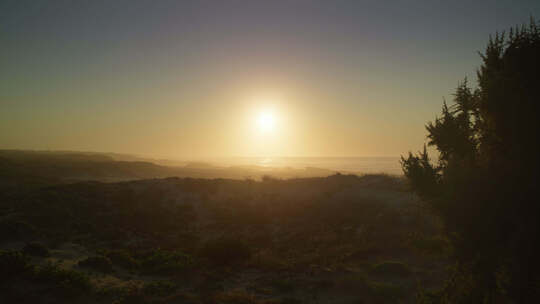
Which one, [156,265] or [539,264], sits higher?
[539,264]

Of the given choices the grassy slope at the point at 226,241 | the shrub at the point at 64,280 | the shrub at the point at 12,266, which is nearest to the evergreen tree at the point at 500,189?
the grassy slope at the point at 226,241

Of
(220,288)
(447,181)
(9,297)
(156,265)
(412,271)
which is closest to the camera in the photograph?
(447,181)

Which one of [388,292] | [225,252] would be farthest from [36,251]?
[388,292]

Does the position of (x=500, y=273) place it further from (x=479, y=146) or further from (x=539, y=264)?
(x=479, y=146)

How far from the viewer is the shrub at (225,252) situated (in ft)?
56.3

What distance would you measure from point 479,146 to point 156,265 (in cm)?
1738

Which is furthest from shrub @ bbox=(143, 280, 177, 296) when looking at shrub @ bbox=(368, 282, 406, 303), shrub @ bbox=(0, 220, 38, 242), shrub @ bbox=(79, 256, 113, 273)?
shrub @ bbox=(0, 220, 38, 242)

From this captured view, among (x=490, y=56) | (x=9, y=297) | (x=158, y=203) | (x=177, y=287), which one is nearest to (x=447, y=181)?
(x=490, y=56)

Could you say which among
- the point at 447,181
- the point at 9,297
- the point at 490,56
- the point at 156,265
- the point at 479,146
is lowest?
the point at 156,265

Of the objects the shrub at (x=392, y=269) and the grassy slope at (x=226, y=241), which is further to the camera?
the shrub at (x=392, y=269)

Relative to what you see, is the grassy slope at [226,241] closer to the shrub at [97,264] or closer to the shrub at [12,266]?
the shrub at [97,264]

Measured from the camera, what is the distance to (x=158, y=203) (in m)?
31.3

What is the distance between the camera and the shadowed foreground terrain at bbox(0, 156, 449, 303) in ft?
38.6

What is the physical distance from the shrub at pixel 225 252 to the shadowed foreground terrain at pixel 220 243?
7 centimetres
